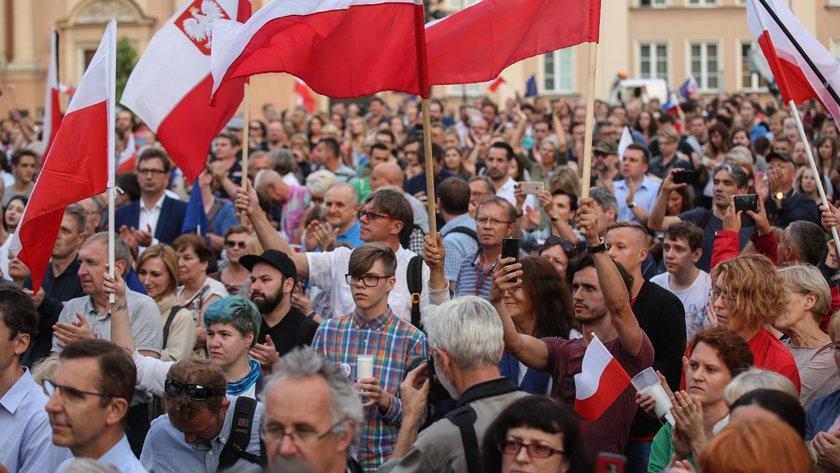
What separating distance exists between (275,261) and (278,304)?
0.27 m

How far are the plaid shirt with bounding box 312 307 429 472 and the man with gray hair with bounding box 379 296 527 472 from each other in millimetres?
925

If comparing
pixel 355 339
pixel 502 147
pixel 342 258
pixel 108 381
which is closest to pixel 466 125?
pixel 502 147

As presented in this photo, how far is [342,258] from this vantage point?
824cm

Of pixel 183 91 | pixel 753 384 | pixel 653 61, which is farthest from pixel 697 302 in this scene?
pixel 653 61

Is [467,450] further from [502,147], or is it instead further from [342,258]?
[502,147]

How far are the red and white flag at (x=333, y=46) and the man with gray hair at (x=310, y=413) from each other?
3.08 meters

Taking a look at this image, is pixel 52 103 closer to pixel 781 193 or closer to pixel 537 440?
pixel 781 193

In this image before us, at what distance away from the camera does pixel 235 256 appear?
9805 millimetres

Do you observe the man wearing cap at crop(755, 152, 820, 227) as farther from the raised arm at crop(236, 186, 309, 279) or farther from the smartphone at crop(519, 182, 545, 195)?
the raised arm at crop(236, 186, 309, 279)

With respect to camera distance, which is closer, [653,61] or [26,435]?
[26,435]

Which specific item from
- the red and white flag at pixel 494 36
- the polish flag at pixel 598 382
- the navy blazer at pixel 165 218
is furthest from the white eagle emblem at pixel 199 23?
the polish flag at pixel 598 382

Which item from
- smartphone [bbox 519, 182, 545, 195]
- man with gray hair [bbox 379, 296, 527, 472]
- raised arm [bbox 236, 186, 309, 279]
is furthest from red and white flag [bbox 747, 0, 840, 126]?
man with gray hair [bbox 379, 296, 527, 472]

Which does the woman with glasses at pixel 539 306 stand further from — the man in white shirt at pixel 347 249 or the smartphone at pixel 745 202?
the smartphone at pixel 745 202

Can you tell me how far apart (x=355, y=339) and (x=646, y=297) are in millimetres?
1638
